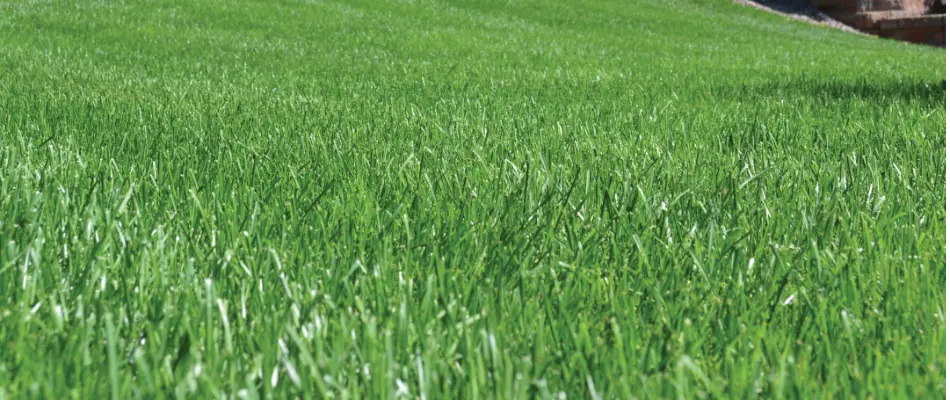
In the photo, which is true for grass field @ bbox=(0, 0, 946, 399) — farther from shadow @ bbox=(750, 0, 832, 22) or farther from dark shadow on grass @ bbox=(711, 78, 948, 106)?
shadow @ bbox=(750, 0, 832, 22)

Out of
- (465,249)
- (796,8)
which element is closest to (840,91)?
(465,249)

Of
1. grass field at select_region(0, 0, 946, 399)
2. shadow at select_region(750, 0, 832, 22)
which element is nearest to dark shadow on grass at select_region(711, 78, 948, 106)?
grass field at select_region(0, 0, 946, 399)

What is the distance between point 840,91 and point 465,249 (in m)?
5.00

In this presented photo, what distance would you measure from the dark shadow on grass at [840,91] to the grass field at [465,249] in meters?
0.46

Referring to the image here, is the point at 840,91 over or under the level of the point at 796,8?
over

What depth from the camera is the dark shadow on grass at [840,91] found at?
555 cm

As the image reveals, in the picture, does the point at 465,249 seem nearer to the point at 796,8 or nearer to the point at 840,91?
the point at 840,91

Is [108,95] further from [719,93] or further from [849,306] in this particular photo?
[849,306]

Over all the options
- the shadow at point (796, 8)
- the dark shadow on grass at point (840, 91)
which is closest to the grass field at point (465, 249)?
the dark shadow on grass at point (840, 91)

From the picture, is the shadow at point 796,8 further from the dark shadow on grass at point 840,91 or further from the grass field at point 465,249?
the grass field at point 465,249

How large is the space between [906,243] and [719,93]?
14.4ft

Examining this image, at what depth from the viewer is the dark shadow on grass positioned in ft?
18.2

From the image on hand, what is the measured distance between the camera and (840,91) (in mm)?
6051

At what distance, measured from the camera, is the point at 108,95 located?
492 centimetres
